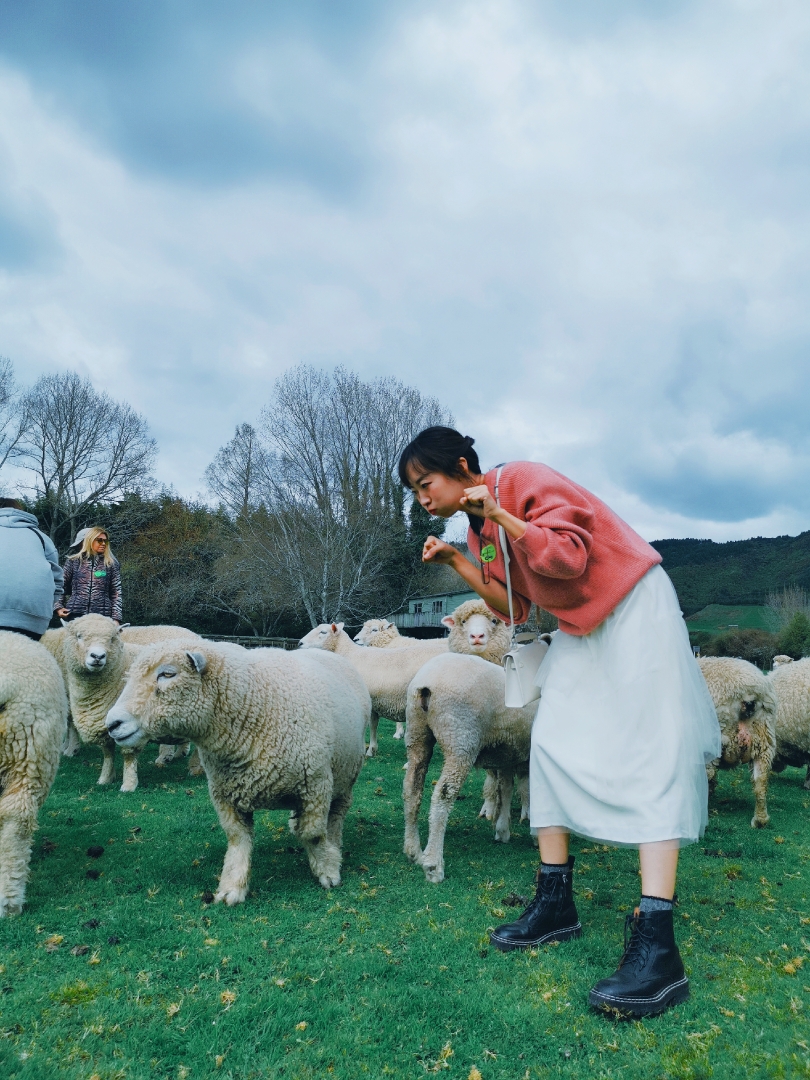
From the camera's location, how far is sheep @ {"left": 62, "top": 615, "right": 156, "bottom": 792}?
7539 millimetres

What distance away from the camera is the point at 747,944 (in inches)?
140

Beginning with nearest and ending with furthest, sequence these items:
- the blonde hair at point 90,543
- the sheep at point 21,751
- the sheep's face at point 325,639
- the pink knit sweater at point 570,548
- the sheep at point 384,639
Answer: the pink knit sweater at point 570,548
the sheep at point 21,751
the blonde hair at point 90,543
the sheep's face at point 325,639
the sheep at point 384,639

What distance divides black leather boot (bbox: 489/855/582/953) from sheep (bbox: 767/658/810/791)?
5.92 metres

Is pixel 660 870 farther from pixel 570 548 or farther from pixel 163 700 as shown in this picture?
pixel 163 700

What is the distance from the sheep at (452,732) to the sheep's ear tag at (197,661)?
1645 millimetres

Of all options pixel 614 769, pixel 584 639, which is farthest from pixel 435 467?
pixel 614 769

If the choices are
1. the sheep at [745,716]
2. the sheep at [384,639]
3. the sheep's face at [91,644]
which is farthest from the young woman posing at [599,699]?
the sheep at [384,639]

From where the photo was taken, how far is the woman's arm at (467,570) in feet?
11.1

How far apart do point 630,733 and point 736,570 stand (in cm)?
7813

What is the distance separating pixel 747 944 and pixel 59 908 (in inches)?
146

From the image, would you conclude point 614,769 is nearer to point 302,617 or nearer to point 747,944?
point 747,944

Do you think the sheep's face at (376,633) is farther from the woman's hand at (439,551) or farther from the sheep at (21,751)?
the woman's hand at (439,551)

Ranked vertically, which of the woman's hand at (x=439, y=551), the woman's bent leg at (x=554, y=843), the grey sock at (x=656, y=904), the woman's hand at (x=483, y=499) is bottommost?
the grey sock at (x=656, y=904)

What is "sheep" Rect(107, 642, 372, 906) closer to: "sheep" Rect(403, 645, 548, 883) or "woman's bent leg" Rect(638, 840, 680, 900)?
"sheep" Rect(403, 645, 548, 883)
